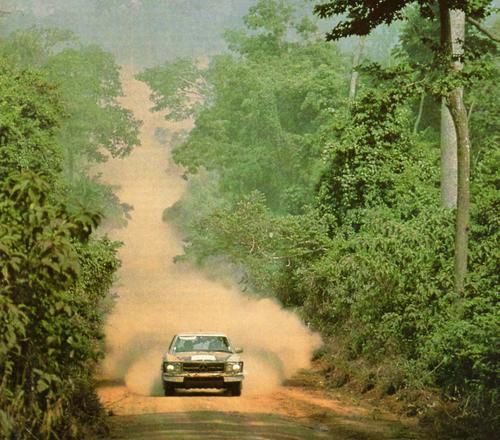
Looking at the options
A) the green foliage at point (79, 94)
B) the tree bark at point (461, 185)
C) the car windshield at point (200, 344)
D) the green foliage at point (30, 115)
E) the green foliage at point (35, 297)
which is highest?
the green foliage at point (79, 94)

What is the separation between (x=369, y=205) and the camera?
35781 mm

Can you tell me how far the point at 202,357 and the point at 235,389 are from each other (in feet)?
3.47

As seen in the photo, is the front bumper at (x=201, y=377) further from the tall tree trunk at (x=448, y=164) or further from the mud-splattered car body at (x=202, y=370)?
the tall tree trunk at (x=448, y=164)

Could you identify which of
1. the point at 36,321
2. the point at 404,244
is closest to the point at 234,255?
the point at 404,244

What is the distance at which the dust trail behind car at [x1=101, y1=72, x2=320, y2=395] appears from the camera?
38.1 meters

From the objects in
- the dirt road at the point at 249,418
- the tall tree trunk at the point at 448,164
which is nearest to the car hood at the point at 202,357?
the dirt road at the point at 249,418

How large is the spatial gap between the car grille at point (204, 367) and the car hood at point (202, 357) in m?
0.07

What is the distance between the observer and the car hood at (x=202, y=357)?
86.8ft

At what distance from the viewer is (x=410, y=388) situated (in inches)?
934

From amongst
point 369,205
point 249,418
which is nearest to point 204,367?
point 249,418

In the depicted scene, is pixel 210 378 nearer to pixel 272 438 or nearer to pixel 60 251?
pixel 272 438

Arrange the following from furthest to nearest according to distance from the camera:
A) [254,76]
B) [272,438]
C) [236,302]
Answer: [236,302]
[254,76]
[272,438]

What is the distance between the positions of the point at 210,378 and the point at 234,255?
62.2 feet

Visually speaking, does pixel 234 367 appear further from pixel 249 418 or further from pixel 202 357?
pixel 249 418
